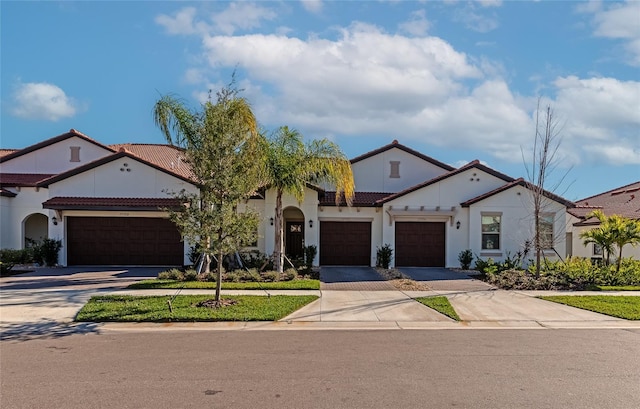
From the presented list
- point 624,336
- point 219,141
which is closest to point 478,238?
point 624,336

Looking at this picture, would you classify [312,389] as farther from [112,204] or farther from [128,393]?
[112,204]

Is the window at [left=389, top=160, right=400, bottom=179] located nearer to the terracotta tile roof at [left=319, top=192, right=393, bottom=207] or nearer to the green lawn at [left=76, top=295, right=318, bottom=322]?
the terracotta tile roof at [left=319, top=192, right=393, bottom=207]

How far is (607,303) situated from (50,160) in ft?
83.7

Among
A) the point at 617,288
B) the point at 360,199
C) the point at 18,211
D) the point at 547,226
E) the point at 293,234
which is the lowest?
the point at 617,288

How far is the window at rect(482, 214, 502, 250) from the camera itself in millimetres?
21453

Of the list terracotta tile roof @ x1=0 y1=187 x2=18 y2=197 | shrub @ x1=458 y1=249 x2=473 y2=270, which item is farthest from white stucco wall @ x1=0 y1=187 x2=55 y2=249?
shrub @ x1=458 y1=249 x2=473 y2=270

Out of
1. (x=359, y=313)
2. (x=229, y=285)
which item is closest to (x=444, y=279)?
(x=359, y=313)

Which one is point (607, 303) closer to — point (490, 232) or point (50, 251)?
point (490, 232)

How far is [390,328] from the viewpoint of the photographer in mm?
10047

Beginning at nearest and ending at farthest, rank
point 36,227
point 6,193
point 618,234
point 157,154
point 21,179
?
point 618,234 → point 6,193 → point 21,179 → point 36,227 → point 157,154

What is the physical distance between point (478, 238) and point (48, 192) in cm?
1974

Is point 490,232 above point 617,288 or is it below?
above

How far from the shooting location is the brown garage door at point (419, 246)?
861 inches

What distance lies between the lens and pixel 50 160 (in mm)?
24703
